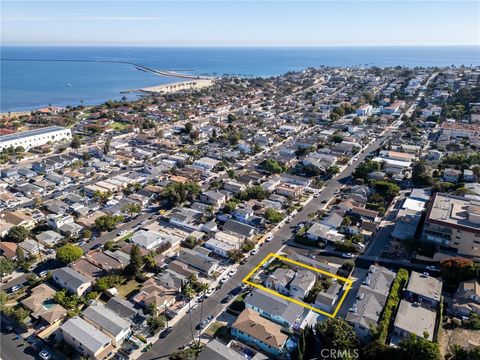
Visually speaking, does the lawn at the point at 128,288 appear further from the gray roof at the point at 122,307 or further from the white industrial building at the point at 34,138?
the white industrial building at the point at 34,138

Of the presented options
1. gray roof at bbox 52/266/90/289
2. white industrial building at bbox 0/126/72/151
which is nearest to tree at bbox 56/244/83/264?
gray roof at bbox 52/266/90/289

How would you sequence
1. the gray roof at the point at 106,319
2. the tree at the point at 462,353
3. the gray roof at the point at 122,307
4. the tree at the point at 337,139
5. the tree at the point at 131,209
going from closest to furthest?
the tree at the point at 462,353
the gray roof at the point at 106,319
the gray roof at the point at 122,307
the tree at the point at 131,209
the tree at the point at 337,139

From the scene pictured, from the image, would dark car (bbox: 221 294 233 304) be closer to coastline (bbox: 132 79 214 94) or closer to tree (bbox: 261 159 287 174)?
tree (bbox: 261 159 287 174)

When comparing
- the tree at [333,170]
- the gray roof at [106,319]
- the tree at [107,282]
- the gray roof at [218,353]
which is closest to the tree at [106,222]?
the tree at [107,282]

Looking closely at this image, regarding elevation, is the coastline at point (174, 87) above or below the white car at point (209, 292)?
above

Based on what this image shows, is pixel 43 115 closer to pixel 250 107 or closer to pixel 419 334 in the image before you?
pixel 250 107

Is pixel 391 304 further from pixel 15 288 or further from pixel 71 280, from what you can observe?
pixel 15 288
